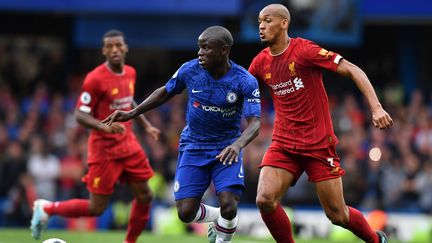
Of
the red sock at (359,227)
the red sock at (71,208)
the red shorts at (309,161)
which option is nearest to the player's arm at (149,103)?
the red shorts at (309,161)

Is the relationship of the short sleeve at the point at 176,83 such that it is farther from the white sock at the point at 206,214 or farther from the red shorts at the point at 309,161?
the white sock at the point at 206,214

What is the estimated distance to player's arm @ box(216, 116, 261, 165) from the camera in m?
9.13

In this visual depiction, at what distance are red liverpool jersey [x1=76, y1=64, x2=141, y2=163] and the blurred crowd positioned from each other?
20.2 feet

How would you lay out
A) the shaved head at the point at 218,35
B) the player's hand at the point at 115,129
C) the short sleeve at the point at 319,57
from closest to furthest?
the short sleeve at the point at 319,57 → the shaved head at the point at 218,35 → the player's hand at the point at 115,129

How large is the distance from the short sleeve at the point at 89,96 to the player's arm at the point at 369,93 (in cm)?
357

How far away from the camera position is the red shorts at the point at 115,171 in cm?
1184

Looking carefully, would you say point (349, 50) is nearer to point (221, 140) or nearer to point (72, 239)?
point (72, 239)

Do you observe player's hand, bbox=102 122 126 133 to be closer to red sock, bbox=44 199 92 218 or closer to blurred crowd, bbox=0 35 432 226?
red sock, bbox=44 199 92 218

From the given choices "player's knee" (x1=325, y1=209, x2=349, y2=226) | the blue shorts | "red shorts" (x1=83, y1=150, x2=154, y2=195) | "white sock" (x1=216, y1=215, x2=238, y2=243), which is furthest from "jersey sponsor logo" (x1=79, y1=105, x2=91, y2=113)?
"player's knee" (x1=325, y1=209, x2=349, y2=226)

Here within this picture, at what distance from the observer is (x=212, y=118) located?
32.1 ft

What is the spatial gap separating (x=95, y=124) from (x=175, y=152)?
308 inches

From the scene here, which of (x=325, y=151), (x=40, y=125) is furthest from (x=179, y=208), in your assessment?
(x=40, y=125)

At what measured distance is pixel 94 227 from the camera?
18.3 metres

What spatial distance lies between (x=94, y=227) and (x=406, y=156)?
6.00 meters
